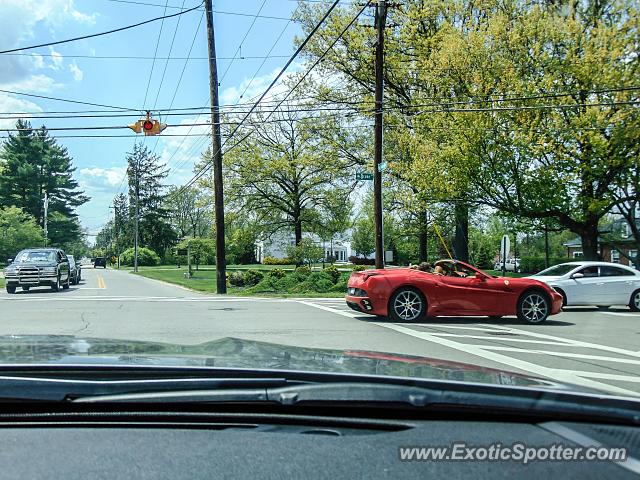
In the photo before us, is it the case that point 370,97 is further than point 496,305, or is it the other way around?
point 370,97

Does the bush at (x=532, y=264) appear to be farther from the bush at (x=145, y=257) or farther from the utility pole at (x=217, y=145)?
the bush at (x=145, y=257)

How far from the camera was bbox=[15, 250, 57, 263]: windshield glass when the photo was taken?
25.5 m

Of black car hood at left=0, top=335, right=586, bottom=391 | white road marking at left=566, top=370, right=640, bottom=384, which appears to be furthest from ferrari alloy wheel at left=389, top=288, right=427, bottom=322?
black car hood at left=0, top=335, right=586, bottom=391

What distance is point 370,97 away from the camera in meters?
31.8

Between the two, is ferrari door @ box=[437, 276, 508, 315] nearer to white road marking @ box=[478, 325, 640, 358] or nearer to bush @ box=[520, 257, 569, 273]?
white road marking @ box=[478, 325, 640, 358]

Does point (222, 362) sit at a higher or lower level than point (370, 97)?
lower

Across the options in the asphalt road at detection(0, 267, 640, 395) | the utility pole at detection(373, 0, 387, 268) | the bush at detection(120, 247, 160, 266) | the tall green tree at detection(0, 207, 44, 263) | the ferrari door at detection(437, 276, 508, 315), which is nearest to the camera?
the asphalt road at detection(0, 267, 640, 395)

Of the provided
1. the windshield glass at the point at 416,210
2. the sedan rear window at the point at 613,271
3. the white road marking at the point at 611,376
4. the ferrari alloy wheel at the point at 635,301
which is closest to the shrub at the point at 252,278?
the windshield glass at the point at 416,210

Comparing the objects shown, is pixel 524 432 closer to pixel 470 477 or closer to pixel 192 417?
pixel 470 477

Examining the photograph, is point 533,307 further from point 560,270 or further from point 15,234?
point 15,234

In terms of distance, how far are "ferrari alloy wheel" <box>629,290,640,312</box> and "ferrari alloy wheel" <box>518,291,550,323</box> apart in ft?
17.7

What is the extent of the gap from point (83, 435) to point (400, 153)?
3146 cm

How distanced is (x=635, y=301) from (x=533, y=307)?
5.80m

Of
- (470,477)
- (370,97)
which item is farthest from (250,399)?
(370,97)
